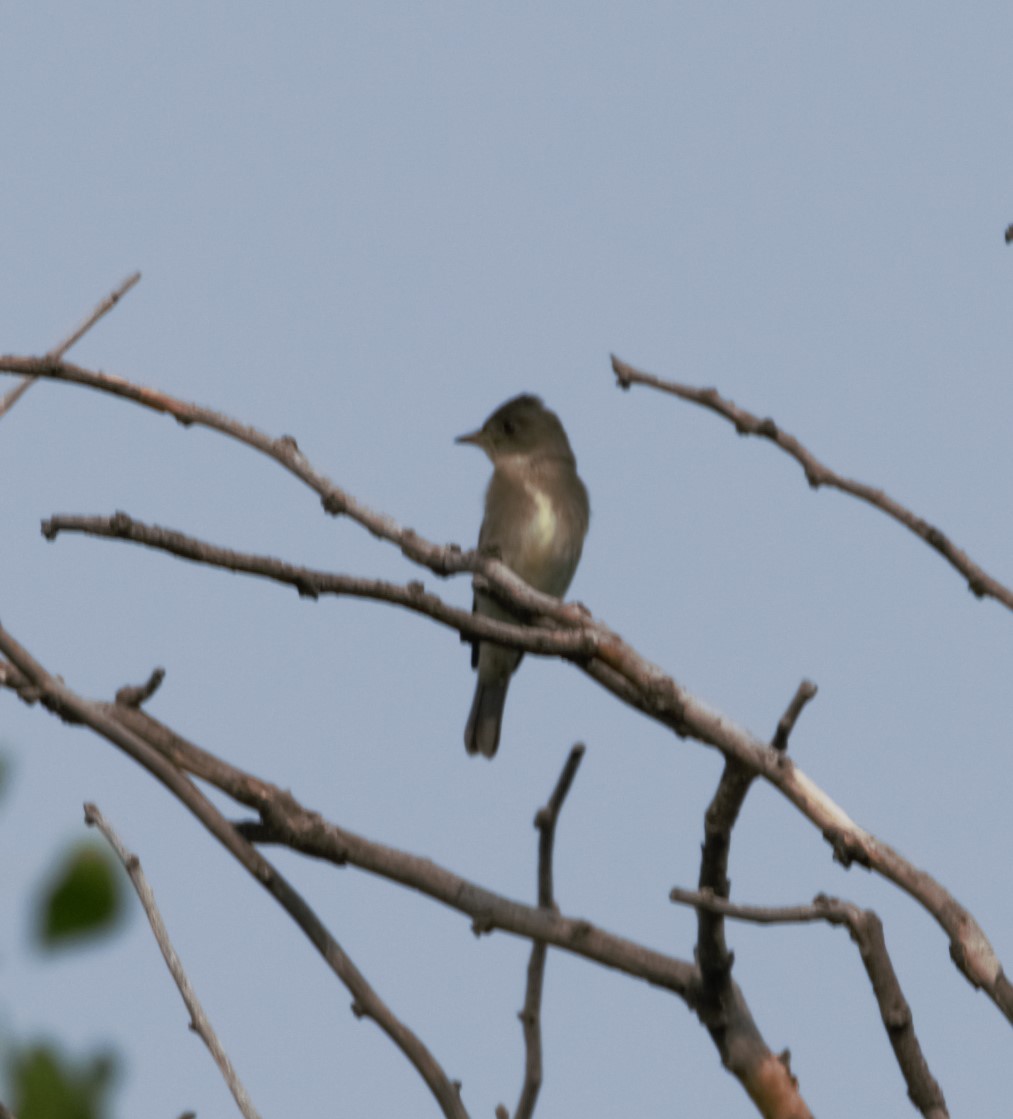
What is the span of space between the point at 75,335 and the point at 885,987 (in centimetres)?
200

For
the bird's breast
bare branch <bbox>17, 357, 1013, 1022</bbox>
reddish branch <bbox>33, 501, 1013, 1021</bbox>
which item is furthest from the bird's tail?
reddish branch <bbox>33, 501, 1013, 1021</bbox>

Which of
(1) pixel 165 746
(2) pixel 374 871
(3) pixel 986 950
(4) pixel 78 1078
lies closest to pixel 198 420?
(1) pixel 165 746

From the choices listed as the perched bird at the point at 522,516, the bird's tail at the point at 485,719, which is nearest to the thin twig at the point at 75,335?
the perched bird at the point at 522,516

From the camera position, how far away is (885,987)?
281cm

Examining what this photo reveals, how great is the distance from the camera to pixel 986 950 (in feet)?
8.84

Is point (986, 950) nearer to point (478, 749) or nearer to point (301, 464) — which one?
point (301, 464)

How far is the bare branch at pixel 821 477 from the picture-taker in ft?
11.1

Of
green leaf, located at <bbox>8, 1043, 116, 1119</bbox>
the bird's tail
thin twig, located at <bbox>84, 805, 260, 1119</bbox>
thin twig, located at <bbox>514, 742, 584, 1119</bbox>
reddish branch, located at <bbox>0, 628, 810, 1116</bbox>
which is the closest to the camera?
green leaf, located at <bbox>8, 1043, 116, 1119</bbox>

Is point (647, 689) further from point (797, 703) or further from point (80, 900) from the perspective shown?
point (80, 900)

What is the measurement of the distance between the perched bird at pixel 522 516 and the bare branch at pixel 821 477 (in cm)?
546

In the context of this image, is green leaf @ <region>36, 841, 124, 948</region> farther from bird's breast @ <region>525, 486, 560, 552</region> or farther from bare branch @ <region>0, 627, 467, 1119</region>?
bird's breast @ <region>525, 486, 560, 552</region>

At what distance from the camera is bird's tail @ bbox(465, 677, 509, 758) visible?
34.6ft

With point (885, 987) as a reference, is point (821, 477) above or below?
above

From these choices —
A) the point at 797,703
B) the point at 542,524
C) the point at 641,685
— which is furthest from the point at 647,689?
the point at 542,524
